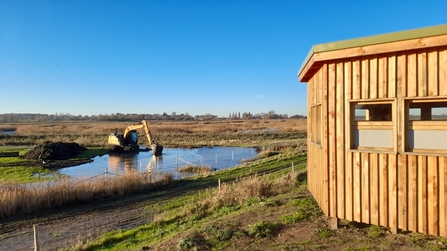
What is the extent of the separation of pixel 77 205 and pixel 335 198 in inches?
430

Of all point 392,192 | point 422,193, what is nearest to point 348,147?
point 392,192

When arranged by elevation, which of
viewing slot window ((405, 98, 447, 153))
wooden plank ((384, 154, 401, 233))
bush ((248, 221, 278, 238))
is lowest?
bush ((248, 221, 278, 238))

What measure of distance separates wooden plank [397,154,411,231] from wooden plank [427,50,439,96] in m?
1.12

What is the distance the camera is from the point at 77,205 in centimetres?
1402

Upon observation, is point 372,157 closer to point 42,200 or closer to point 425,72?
point 425,72

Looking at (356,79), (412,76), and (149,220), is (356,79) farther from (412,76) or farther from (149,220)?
(149,220)

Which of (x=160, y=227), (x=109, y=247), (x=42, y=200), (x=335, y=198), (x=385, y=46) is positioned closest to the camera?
(x=385, y=46)

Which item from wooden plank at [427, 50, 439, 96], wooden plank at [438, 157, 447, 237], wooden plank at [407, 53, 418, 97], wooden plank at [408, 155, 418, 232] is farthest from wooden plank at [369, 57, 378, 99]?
wooden plank at [438, 157, 447, 237]

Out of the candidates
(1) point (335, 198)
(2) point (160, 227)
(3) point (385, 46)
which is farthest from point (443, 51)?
(2) point (160, 227)

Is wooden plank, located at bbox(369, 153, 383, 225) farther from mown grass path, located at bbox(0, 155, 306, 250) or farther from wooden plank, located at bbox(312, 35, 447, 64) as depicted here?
mown grass path, located at bbox(0, 155, 306, 250)

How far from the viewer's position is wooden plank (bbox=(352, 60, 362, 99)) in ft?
20.2

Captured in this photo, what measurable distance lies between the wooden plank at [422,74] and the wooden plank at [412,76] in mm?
46

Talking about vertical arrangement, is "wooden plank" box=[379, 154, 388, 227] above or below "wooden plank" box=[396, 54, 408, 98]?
below

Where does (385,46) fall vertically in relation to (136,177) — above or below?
above
